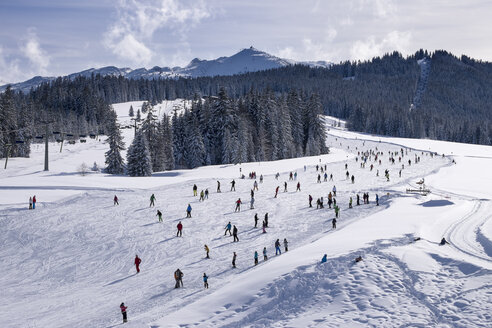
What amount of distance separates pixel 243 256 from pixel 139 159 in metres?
34.4

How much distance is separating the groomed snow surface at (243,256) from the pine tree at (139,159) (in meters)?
8.55

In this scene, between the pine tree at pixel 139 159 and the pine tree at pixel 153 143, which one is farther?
the pine tree at pixel 153 143

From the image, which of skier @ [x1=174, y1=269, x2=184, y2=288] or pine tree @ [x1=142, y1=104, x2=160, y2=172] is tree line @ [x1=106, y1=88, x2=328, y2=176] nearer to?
pine tree @ [x1=142, y1=104, x2=160, y2=172]

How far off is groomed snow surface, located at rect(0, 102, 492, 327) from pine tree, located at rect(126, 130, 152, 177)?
855 cm

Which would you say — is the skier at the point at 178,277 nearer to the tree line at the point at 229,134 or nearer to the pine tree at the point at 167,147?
the tree line at the point at 229,134

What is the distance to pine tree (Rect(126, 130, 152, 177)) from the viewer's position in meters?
51.7

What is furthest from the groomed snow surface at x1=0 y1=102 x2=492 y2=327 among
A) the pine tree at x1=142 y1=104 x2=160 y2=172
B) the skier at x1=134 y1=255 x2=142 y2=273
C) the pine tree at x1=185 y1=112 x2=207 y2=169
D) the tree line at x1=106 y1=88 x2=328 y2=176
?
the pine tree at x1=142 y1=104 x2=160 y2=172

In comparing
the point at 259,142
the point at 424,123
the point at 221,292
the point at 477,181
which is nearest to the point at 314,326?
the point at 221,292

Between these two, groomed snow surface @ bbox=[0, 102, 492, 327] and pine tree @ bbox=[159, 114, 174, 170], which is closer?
groomed snow surface @ bbox=[0, 102, 492, 327]

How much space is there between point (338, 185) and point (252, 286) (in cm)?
2708

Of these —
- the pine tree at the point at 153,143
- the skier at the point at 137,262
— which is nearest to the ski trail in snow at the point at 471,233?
the skier at the point at 137,262

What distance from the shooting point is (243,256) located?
72.1 feet

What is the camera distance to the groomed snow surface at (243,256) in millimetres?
14195

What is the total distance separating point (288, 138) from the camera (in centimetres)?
7025
